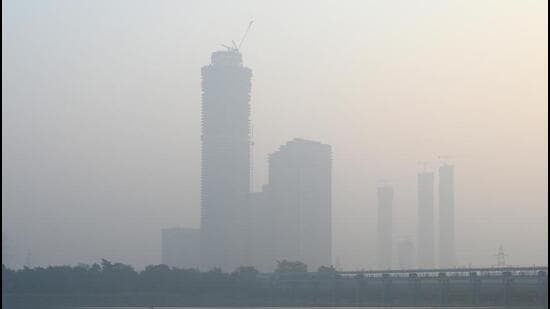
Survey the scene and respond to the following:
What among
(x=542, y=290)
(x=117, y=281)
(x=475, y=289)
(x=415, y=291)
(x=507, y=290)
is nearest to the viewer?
(x=542, y=290)

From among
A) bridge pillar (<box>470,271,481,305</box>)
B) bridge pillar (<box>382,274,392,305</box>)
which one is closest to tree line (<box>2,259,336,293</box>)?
bridge pillar (<box>382,274,392,305</box>)

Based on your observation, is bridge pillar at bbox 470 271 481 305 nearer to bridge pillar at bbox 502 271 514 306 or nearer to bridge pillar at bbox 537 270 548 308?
bridge pillar at bbox 502 271 514 306

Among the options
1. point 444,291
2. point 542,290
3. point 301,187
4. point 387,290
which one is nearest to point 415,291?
point 387,290

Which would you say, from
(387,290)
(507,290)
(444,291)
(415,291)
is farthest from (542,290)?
(387,290)

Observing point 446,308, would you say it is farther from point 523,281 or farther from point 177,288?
point 177,288

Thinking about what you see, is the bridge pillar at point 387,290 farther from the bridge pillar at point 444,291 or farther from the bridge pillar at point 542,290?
the bridge pillar at point 542,290

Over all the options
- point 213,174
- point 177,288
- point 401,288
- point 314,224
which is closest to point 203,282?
point 177,288

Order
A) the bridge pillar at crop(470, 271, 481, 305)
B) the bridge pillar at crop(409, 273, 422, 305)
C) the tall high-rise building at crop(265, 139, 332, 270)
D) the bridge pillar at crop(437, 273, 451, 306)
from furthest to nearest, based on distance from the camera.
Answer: the tall high-rise building at crop(265, 139, 332, 270) → the bridge pillar at crop(409, 273, 422, 305) → the bridge pillar at crop(437, 273, 451, 306) → the bridge pillar at crop(470, 271, 481, 305)

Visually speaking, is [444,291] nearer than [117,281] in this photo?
Yes

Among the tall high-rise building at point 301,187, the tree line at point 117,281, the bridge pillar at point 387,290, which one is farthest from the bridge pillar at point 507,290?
the tall high-rise building at point 301,187

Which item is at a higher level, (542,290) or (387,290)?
(542,290)

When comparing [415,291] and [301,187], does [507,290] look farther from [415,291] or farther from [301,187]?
[301,187]

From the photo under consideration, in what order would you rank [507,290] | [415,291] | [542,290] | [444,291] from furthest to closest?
[415,291] → [444,291] → [507,290] → [542,290]

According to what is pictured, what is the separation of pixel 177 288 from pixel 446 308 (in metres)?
20.7
